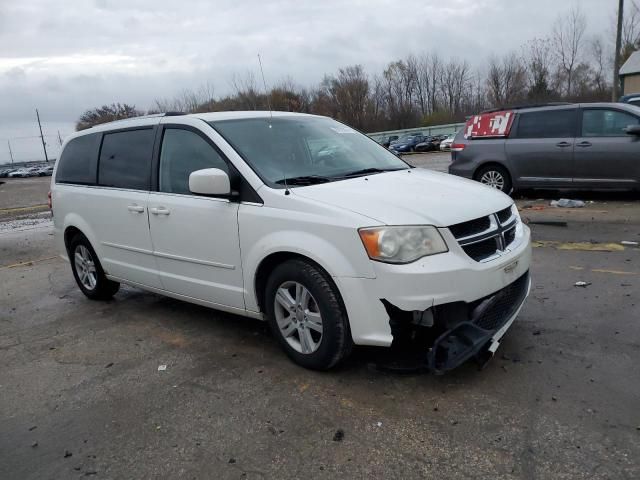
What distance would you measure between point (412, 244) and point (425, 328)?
1.93 feet

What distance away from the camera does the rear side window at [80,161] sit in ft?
18.1

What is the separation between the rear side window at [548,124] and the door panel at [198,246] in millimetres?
7815

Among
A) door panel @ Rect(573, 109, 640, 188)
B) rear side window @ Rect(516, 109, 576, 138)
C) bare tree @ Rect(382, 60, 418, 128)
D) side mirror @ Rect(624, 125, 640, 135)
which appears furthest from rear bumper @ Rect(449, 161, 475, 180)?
bare tree @ Rect(382, 60, 418, 128)

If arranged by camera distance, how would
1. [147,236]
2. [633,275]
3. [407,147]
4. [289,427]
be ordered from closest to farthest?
[289,427], [147,236], [633,275], [407,147]

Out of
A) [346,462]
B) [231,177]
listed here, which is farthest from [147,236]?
[346,462]

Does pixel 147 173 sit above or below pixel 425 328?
above

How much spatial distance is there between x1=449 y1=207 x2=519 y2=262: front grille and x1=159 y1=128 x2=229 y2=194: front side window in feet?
6.04

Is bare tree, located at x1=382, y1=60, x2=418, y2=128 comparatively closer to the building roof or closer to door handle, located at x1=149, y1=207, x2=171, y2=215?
the building roof

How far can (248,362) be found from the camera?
3.96 m

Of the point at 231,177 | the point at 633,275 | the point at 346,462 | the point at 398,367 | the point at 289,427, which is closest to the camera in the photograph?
the point at 346,462

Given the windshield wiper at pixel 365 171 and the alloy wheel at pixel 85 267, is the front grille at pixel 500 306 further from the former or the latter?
the alloy wheel at pixel 85 267

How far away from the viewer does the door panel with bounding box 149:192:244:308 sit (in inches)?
157

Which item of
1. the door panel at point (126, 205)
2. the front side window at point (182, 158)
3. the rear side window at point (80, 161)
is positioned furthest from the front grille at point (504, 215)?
the rear side window at point (80, 161)

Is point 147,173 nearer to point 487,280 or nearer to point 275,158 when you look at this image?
point 275,158
